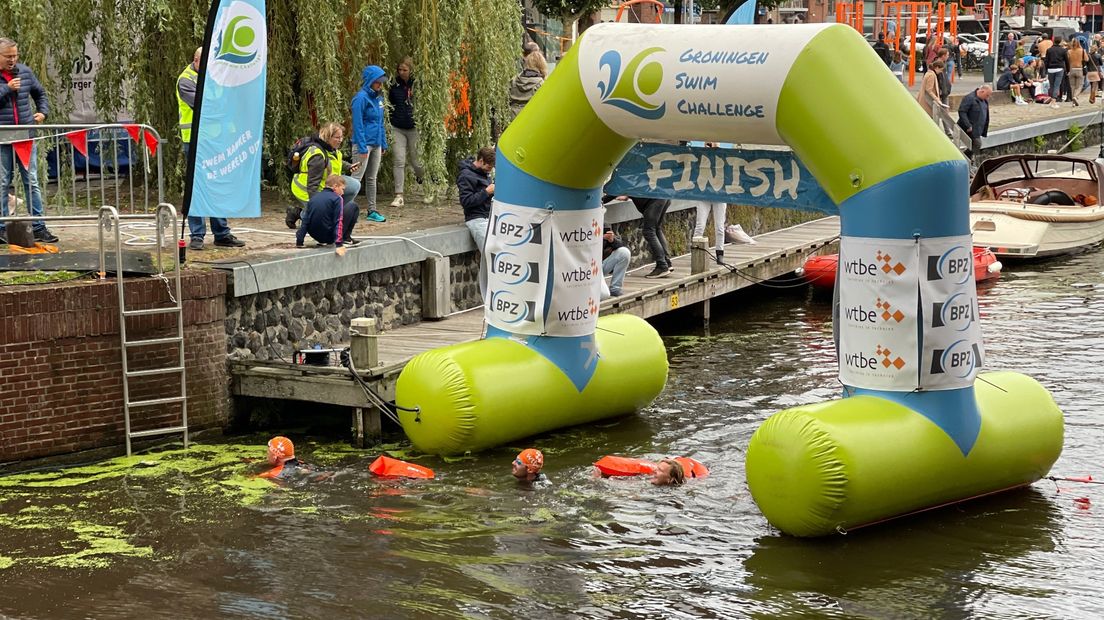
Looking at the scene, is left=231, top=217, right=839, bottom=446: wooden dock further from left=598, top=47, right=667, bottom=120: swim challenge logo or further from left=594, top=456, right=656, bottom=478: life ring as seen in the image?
left=598, top=47, right=667, bottom=120: swim challenge logo

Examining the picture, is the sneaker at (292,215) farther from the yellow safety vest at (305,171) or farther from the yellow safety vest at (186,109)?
the yellow safety vest at (186,109)

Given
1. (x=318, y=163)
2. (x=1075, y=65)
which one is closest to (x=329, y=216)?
(x=318, y=163)

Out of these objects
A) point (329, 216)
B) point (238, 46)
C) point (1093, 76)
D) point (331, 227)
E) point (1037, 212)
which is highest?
point (1093, 76)

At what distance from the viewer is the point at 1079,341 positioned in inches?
642

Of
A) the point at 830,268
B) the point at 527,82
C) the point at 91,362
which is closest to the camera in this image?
the point at 91,362

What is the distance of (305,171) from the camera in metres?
14.4

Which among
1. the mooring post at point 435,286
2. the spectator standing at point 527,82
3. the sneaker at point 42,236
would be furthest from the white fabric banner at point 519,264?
the spectator standing at point 527,82

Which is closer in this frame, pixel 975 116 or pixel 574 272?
pixel 574 272

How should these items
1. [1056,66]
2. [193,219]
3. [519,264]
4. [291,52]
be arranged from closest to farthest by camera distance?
[519,264] → [193,219] → [291,52] → [1056,66]

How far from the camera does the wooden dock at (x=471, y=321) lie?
1244 cm

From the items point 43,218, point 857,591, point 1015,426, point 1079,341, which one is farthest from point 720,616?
point 1079,341

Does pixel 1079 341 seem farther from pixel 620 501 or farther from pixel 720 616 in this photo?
pixel 720 616

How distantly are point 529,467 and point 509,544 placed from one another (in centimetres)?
134

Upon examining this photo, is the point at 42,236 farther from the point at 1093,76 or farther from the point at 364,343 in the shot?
the point at 1093,76
